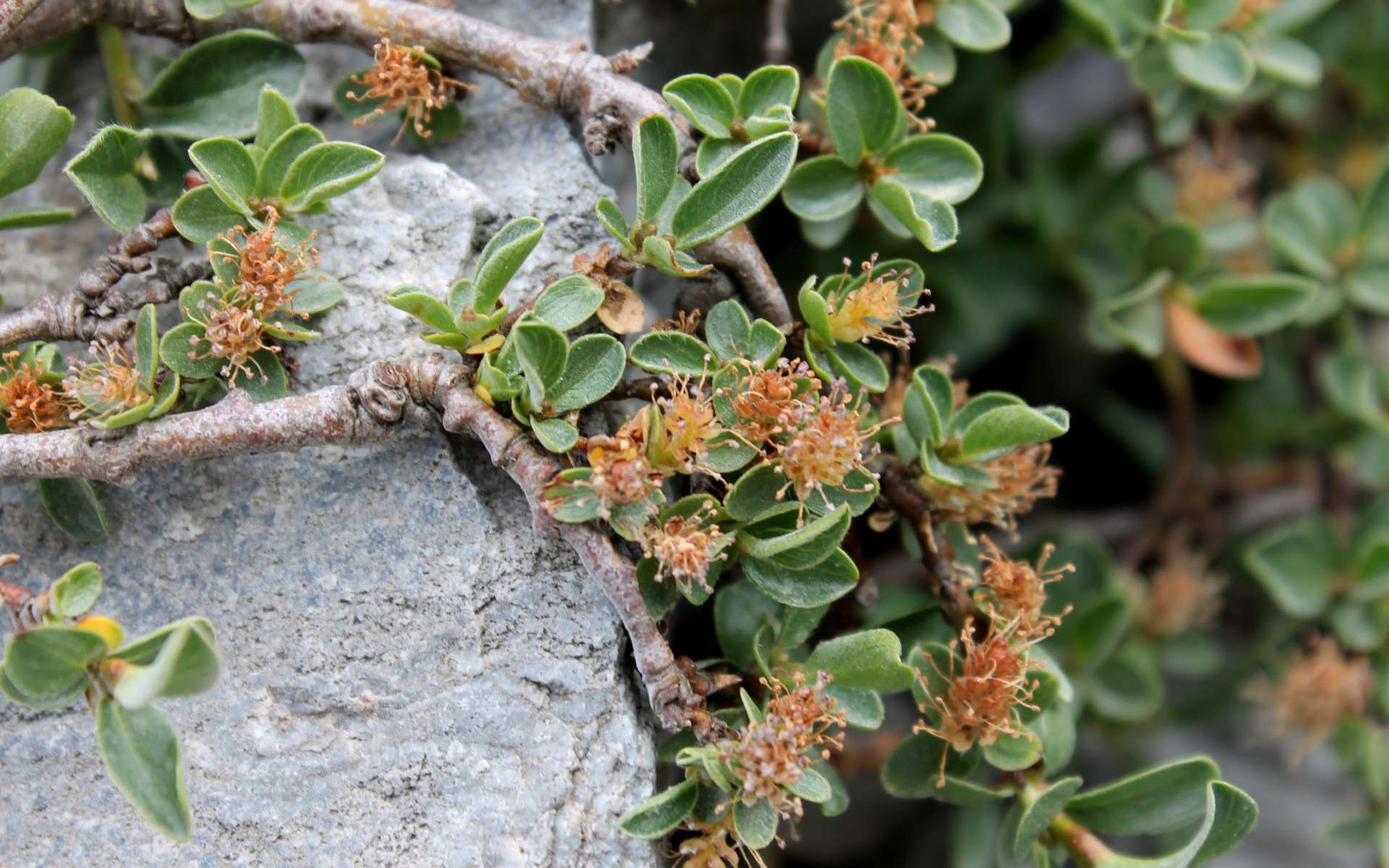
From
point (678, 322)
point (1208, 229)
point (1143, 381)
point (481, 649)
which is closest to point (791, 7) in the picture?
point (1208, 229)

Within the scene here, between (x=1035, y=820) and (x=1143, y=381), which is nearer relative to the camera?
(x=1035, y=820)

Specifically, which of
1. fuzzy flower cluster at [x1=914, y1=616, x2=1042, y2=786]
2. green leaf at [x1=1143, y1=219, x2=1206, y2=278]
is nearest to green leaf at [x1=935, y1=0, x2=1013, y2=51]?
green leaf at [x1=1143, y1=219, x2=1206, y2=278]

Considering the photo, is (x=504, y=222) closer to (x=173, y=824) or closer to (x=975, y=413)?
(x=975, y=413)

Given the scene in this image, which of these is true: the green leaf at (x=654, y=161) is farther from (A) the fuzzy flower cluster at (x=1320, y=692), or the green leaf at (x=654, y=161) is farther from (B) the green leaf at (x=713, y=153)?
(A) the fuzzy flower cluster at (x=1320, y=692)

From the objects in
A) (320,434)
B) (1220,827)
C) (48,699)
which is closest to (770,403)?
(320,434)

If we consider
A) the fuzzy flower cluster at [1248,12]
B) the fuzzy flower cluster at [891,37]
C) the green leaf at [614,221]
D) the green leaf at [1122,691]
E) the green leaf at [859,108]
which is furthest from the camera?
the green leaf at [1122,691]

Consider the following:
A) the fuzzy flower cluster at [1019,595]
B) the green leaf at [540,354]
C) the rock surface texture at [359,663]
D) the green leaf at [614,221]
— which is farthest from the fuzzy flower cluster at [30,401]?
the fuzzy flower cluster at [1019,595]

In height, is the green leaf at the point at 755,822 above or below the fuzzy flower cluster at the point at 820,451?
below

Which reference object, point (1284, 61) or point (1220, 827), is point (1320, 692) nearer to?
point (1220, 827)
